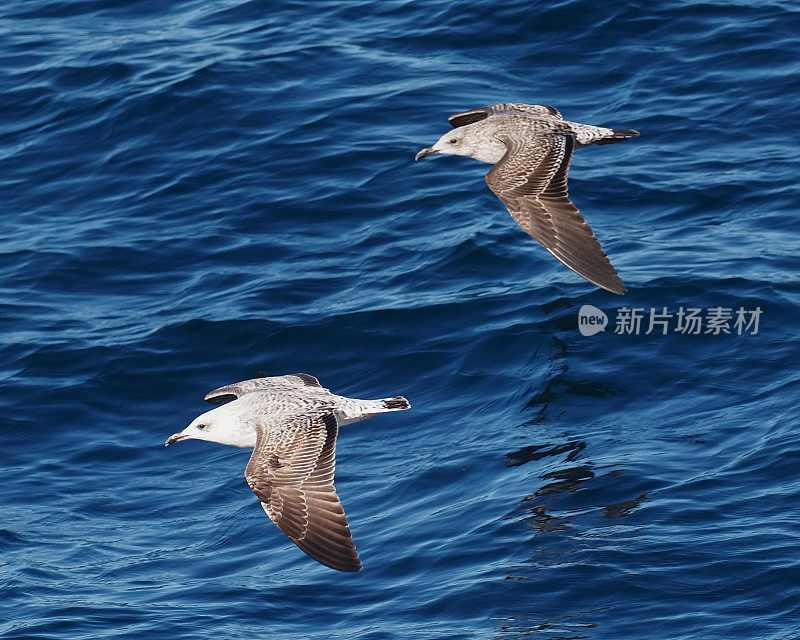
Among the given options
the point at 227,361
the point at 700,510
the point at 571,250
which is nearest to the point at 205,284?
the point at 227,361

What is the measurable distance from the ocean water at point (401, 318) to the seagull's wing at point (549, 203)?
1697mm

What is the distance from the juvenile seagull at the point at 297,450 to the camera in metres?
9.20

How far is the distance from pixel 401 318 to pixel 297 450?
14.7 feet

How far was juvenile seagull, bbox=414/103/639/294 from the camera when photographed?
37.2ft

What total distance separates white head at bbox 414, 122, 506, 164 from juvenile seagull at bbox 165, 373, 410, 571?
3.07 metres

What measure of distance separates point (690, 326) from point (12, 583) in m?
6.58

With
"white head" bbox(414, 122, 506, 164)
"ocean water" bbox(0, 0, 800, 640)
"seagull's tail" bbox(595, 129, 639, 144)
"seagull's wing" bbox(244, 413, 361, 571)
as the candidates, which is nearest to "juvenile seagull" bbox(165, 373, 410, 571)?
"seagull's wing" bbox(244, 413, 361, 571)

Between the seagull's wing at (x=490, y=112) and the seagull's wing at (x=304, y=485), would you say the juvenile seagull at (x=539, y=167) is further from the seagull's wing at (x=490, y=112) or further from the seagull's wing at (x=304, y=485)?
the seagull's wing at (x=304, y=485)

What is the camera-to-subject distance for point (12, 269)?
51.2ft

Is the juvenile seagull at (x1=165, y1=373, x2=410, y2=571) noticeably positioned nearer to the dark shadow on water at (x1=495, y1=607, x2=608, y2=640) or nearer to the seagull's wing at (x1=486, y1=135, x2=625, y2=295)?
the dark shadow on water at (x1=495, y1=607, x2=608, y2=640)

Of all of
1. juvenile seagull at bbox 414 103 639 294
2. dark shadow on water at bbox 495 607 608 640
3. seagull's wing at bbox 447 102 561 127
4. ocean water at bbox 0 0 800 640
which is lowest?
dark shadow on water at bbox 495 607 608 640

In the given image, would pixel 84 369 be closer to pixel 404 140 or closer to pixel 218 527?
pixel 218 527

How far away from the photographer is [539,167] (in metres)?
A: 12.1

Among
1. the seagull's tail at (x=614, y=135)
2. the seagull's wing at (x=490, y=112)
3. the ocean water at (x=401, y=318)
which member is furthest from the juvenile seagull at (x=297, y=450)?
the seagull's tail at (x=614, y=135)
